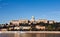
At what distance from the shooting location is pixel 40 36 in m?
2.44

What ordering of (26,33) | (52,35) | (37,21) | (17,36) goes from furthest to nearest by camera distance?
(37,21), (52,35), (26,33), (17,36)

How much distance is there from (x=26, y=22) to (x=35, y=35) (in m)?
13.1

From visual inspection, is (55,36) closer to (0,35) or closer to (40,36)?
(40,36)

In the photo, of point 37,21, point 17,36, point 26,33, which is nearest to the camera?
point 17,36

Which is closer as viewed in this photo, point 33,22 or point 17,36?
point 17,36

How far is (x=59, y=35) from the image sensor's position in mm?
2453

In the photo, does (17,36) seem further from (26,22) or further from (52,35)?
(26,22)

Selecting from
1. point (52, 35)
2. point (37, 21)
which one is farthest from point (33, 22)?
point (52, 35)

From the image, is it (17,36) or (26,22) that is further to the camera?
(26,22)

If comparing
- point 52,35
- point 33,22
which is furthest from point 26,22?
point 52,35

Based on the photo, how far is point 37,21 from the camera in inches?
596

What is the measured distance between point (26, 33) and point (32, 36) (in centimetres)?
15

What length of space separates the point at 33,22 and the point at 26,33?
13109 mm

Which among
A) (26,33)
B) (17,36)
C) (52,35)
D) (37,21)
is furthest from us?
(37,21)
